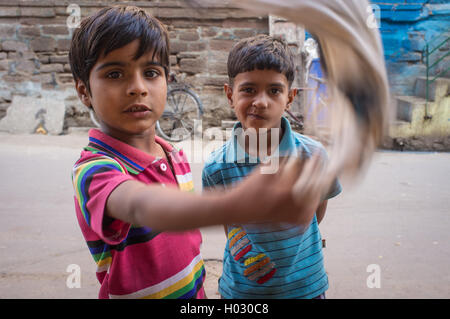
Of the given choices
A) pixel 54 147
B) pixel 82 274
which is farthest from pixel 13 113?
pixel 82 274

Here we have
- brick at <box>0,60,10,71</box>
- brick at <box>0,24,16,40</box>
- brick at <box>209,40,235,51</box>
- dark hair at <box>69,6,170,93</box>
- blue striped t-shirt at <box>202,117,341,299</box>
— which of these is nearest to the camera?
dark hair at <box>69,6,170,93</box>

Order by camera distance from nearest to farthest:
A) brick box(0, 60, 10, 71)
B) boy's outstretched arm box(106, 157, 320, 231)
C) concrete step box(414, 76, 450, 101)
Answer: boy's outstretched arm box(106, 157, 320, 231)
concrete step box(414, 76, 450, 101)
brick box(0, 60, 10, 71)

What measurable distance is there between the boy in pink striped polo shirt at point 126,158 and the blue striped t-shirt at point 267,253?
0.66 ft

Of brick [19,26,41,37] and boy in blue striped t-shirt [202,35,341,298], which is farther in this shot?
brick [19,26,41,37]

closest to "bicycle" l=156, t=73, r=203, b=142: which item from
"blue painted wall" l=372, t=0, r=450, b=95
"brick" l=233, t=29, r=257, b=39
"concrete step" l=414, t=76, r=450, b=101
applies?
"brick" l=233, t=29, r=257, b=39

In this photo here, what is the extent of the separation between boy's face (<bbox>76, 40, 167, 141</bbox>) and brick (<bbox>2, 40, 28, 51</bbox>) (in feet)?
25.1

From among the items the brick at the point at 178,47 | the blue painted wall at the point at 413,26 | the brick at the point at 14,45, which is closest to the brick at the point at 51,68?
the brick at the point at 14,45

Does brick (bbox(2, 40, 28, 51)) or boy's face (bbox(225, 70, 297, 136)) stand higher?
brick (bbox(2, 40, 28, 51))

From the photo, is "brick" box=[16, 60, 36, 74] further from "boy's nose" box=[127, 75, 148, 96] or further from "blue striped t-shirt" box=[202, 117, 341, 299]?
"boy's nose" box=[127, 75, 148, 96]

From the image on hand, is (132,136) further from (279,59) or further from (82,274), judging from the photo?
(82,274)

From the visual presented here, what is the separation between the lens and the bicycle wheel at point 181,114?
7268mm

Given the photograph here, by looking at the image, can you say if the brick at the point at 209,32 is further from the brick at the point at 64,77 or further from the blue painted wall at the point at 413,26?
the blue painted wall at the point at 413,26

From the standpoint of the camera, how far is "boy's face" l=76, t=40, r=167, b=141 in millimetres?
995

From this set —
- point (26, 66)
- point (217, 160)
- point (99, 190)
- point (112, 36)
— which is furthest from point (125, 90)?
point (26, 66)
